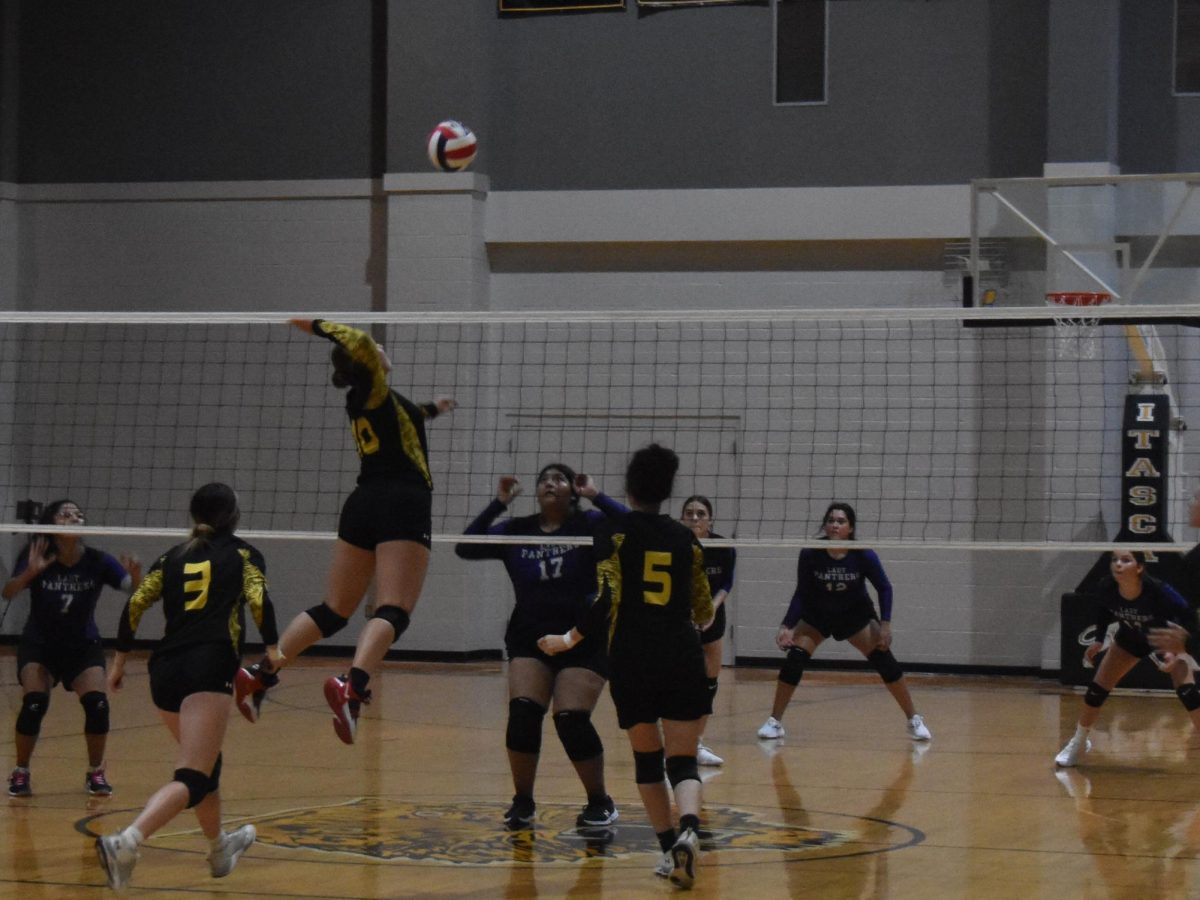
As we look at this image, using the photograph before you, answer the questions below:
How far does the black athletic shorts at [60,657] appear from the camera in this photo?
8648 mm

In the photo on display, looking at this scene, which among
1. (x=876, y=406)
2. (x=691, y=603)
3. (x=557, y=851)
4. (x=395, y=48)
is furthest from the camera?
(x=395, y=48)

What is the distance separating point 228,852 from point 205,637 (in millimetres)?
787

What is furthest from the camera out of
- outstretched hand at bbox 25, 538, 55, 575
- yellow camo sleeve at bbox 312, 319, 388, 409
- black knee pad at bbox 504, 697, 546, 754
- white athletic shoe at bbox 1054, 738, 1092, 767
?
white athletic shoe at bbox 1054, 738, 1092, 767

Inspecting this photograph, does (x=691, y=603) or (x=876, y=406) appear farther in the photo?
(x=876, y=406)

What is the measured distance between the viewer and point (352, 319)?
859 cm

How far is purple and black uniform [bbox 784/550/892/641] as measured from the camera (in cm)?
1095

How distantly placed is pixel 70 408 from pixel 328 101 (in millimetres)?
3886

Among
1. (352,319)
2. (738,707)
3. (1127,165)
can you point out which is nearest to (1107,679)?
(738,707)

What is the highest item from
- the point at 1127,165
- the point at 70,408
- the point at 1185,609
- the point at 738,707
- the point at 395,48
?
the point at 395,48

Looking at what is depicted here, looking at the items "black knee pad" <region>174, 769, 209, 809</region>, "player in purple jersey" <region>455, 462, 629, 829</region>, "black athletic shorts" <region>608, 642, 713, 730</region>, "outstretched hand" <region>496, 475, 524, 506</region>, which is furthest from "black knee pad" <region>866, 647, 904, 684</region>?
"black knee pad" <region>174, 769, 209, 809</region>

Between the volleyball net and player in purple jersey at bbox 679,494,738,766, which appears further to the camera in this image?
the volleyball net

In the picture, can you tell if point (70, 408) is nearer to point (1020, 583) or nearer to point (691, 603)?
point (1020, 583)

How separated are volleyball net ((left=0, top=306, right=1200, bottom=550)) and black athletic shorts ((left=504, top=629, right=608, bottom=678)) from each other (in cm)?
669

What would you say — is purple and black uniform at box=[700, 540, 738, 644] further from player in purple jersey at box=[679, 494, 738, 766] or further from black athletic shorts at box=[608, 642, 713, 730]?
black athletic shorts at box=[608, 642, 713, 730]
